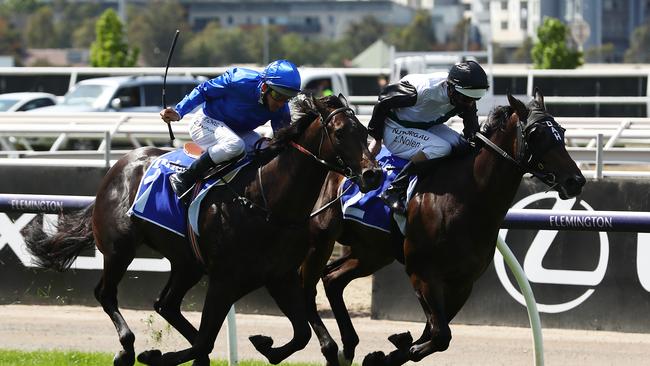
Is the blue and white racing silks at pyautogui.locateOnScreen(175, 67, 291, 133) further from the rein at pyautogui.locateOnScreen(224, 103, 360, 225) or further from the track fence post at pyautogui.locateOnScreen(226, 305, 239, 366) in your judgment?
the track fence post at pyautogui.locateOnScreen(226, 305, 239, 366)

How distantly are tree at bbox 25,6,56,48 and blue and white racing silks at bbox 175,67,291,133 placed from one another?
123417 millimetres

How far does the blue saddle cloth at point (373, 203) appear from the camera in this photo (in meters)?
8.06

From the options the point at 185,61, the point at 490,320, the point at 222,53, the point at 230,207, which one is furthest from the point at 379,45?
the point at 222,53

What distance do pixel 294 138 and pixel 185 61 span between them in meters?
104

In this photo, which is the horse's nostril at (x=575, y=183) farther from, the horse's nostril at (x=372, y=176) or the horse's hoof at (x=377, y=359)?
the horse's hoof at (x=377, y=359)

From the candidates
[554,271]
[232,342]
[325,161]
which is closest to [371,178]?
[325,161]

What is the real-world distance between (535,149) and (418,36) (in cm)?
11559

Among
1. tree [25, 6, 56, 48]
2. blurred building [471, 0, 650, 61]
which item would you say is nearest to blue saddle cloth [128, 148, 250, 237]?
blurred building [471, 0, 650, 61]

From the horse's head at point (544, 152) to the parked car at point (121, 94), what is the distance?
1625 cm

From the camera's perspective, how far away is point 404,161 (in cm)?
809

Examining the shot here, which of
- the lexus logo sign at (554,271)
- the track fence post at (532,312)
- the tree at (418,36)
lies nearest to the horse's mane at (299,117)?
the track fence post at (532,312)

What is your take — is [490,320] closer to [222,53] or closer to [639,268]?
[639,268]

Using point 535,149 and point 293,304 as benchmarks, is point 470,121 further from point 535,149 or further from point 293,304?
point 293,304

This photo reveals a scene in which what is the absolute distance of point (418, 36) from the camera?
4788 inches
